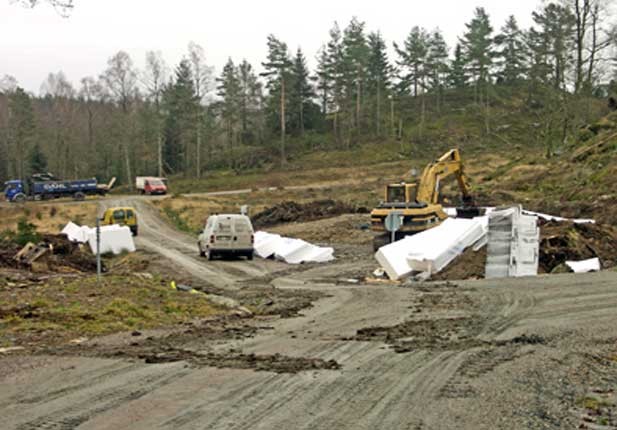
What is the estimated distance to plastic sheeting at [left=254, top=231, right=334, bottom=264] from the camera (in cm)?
2769

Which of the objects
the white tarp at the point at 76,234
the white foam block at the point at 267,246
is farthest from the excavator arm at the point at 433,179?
the white tarp at the point at 76,234

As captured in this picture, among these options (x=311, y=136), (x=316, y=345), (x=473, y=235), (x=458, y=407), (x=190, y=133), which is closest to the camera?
(x=458, y=407)

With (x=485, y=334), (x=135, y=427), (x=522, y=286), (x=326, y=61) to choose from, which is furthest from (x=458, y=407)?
(x=326, y=61)

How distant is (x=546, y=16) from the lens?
64938 mm

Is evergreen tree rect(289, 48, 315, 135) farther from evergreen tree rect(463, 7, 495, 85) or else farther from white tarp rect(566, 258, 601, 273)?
white tarp rect(566, 258, 601, 273)

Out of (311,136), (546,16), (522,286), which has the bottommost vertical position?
(522,286)

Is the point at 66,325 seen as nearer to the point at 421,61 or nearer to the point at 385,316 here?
the point at 385,316

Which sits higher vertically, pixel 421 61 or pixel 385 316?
pixel 421 61

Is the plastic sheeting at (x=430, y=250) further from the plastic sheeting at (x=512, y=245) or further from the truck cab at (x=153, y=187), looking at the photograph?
the truck cab at (x=153, y=187)

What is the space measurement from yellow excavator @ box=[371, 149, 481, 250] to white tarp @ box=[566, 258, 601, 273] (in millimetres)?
7901

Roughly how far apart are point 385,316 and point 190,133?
73.2 meters

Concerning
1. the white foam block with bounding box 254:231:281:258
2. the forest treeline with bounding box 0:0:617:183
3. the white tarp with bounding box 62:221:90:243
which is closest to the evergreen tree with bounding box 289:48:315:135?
the forest treeline with bounding box 0:0:617:183

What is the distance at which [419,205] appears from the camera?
2806cm

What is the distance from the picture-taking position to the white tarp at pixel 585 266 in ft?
64.4
